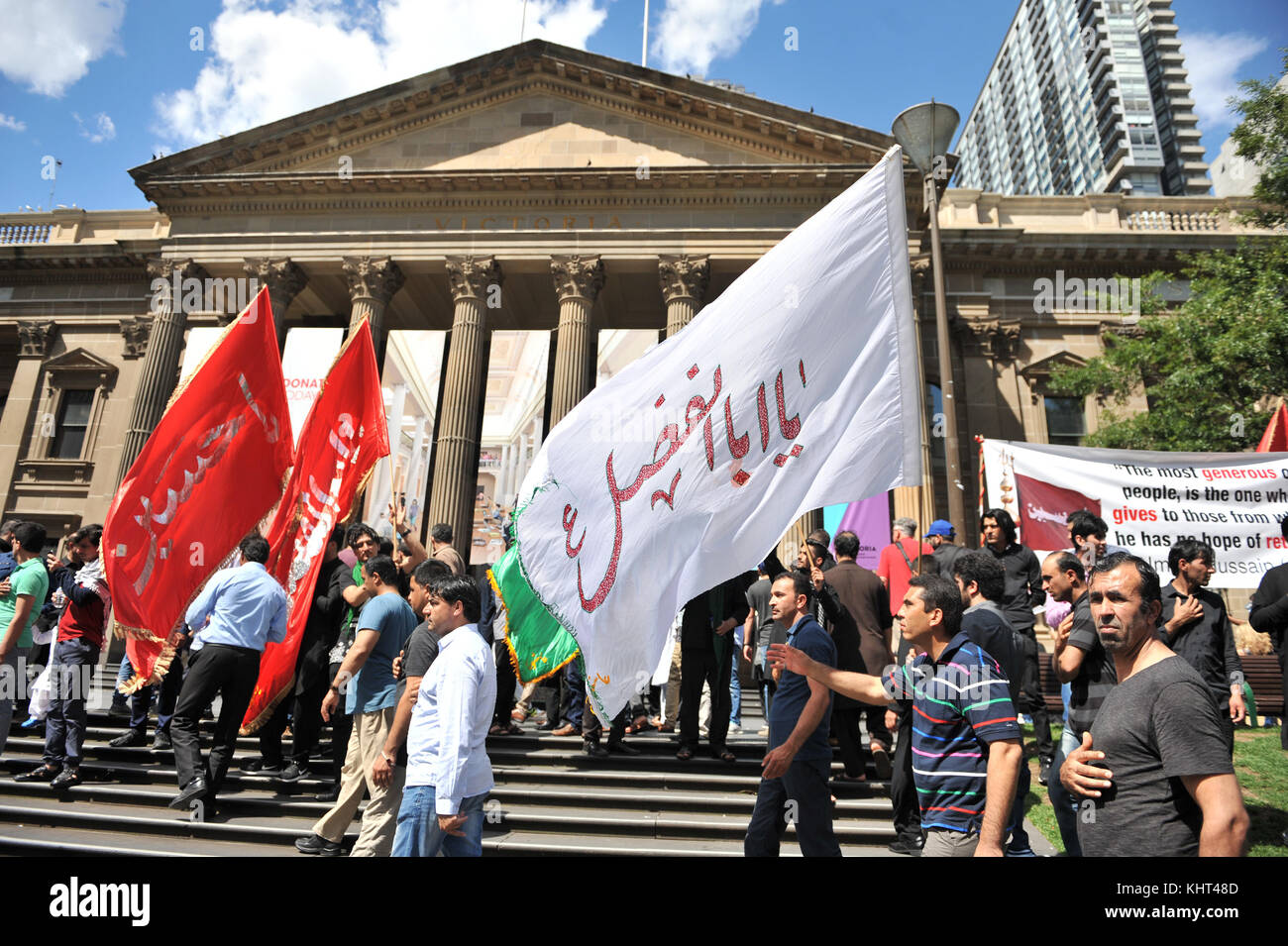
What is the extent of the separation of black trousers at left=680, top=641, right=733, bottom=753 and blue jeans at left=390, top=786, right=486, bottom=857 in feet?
13.4

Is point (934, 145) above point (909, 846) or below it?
above

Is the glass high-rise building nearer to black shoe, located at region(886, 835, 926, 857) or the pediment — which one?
the pediment

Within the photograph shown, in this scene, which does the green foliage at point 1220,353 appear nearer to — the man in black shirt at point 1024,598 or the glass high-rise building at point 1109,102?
the man in black shirt at point 1024,598

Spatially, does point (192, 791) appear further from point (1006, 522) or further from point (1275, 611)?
point (1275, 611)

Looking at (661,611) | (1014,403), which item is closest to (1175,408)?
(1014,403)

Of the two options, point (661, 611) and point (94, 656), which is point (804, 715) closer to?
point (661, 611)

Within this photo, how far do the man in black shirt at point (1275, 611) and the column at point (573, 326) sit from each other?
16874 mm

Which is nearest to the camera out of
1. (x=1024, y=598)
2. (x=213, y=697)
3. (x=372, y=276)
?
(x=213, y=697)

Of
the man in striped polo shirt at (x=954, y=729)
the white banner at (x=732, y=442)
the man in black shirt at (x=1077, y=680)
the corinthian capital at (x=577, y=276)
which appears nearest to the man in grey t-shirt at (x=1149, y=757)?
the man in striped polo shirt at (x=954, y=729)

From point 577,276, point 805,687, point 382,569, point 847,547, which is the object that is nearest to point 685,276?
point 577,276

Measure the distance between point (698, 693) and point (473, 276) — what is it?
18002 mm

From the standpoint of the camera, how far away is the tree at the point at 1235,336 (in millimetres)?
14117

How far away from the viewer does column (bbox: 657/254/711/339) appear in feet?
72.1

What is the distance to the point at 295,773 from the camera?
7.40 m
